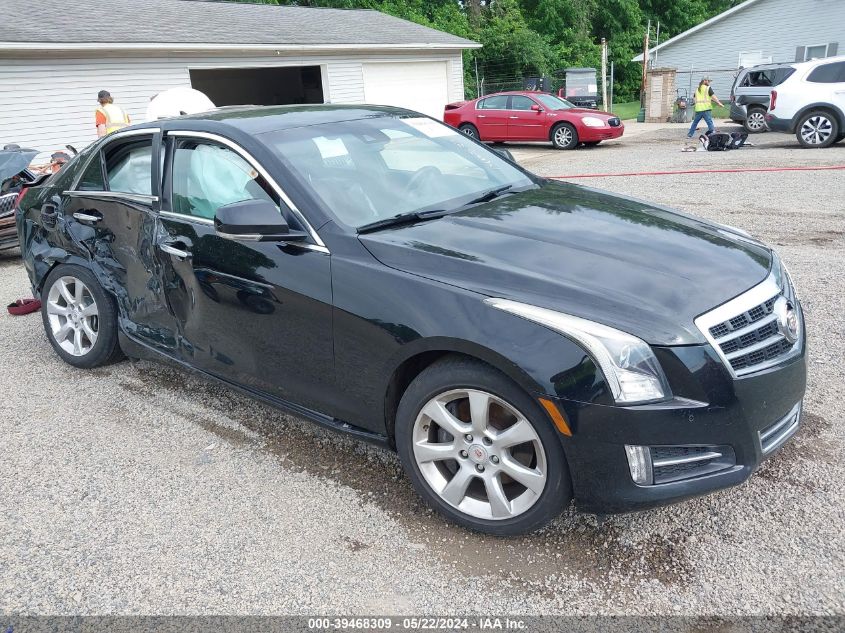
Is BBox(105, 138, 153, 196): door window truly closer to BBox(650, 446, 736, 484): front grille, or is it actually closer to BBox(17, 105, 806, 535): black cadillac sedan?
BBox(17, 105, 806, 535): black cadillac sedan

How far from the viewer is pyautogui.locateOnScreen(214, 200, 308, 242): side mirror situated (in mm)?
3029

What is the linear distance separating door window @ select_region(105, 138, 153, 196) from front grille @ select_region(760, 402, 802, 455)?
329 cm

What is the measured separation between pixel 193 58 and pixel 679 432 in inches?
662

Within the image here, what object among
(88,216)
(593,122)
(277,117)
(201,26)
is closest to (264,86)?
(201,26)

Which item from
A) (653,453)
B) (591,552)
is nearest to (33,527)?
(591,552)

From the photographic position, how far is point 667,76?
23.2 m

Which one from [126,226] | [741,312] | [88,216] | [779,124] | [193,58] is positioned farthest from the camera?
[193,58]

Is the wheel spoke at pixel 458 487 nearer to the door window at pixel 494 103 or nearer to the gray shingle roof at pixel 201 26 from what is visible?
the gray shingle roof at pixel 201 26

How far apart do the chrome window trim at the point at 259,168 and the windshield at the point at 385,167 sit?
11 centimetres

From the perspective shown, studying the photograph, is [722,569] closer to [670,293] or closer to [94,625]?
[670,293]

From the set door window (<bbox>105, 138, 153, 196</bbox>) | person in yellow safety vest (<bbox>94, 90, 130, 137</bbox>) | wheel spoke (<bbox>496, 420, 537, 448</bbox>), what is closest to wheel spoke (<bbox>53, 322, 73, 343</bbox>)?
door window (<bbox>105, 138, 153, 196</bbox>)

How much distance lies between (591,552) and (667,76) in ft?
77.2

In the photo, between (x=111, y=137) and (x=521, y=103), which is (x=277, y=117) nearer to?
(x=111, y=137)

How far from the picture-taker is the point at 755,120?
18047mm
